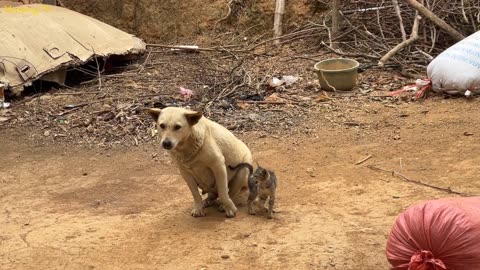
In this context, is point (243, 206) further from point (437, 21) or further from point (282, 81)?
point (437, 21)

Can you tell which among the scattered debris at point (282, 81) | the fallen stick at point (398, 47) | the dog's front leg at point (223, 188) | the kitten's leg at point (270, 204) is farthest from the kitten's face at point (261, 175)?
the fallen stick at point (398, 47)

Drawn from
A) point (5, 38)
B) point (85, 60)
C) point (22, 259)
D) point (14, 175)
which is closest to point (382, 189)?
point (22, 259)

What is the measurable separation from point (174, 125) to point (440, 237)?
2.02 meters

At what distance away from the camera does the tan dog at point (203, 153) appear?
4.50 metres

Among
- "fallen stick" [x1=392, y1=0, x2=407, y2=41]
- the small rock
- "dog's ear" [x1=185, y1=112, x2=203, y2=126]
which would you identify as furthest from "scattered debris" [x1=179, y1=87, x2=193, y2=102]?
"dog's ear" [x1=185, y1=112, x2=203, y2=126]

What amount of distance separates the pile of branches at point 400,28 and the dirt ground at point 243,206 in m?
1.70

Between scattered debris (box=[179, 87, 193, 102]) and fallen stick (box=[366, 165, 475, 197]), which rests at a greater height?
fallen stick (box=[366, 165, 475, 197])

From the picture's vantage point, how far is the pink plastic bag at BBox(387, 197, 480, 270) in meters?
3.23

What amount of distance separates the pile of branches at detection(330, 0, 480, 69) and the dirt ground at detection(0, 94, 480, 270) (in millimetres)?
1697

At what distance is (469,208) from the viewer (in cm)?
335

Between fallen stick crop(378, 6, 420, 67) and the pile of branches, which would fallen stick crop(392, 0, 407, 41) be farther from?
fallen stick crop(378, 6, 420, 67)

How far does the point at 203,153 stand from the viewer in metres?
4.65

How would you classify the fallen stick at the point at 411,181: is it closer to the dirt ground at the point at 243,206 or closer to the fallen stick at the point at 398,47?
the dirt ground at the point at 243,206

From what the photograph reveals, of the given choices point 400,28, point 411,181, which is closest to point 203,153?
point 411,181
